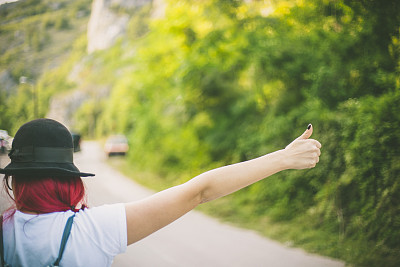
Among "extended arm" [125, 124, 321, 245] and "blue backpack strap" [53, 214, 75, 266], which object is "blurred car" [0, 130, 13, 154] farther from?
"extended arm" [125, 124, 321, 245]

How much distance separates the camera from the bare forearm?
1024 mm

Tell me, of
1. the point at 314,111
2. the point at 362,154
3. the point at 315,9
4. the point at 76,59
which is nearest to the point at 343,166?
the point at 362,154

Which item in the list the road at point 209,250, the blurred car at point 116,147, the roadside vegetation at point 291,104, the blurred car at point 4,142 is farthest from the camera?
the blurred car at point 116,147

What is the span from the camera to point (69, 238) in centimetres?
99

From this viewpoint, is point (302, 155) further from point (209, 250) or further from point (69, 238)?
point (209, 250)

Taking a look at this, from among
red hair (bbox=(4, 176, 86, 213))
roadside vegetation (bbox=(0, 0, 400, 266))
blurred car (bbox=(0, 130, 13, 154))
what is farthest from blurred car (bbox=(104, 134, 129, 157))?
red hair (bbox=(4, 176, 86, 213))

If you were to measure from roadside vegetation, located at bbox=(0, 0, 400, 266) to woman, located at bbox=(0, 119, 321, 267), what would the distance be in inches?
61.4

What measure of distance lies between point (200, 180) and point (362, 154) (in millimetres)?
4673

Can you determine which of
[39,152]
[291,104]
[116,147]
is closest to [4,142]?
[39,152]

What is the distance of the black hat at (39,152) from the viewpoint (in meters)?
1.06

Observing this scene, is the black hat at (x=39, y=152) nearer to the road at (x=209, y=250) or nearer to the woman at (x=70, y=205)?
the woman at (x=70, y=205)

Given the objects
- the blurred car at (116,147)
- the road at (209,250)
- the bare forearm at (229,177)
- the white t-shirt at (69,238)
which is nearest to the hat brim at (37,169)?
the white t-shirt at (69,238)

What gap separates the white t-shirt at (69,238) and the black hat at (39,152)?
14 centimetres

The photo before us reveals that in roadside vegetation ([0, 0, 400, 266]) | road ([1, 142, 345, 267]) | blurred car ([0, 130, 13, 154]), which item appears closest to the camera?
blurred car ([0, 130, 13, 154])
